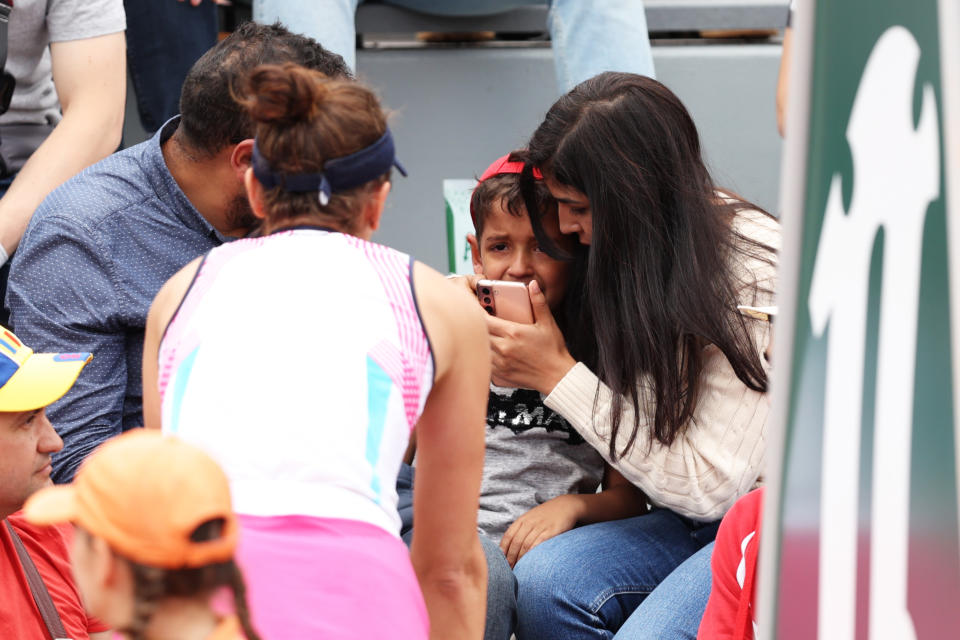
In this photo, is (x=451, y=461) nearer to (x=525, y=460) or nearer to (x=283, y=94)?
(x=283, y=94)

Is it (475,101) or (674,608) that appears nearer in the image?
(674,608)

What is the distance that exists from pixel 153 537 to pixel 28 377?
928 millimetres

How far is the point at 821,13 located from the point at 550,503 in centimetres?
143

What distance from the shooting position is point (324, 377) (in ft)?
3.41

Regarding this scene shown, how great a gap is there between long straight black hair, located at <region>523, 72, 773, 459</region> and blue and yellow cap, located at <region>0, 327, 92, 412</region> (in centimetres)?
86

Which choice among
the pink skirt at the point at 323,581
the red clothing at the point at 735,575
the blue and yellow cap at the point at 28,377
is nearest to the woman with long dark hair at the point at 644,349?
the red clothing at the point at 735,575

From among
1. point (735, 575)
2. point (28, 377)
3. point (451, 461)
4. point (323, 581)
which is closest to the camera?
point (323, 581)

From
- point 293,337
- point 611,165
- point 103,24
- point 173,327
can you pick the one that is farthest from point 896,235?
point 103,24

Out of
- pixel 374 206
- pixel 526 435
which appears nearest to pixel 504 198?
pixel 526 435

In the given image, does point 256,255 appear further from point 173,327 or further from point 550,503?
point 550,503

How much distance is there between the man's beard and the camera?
1.92 meters

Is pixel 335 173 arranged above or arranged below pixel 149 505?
above

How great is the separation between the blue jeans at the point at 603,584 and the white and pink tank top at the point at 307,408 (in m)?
0.78

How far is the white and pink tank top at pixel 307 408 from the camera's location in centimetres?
97
